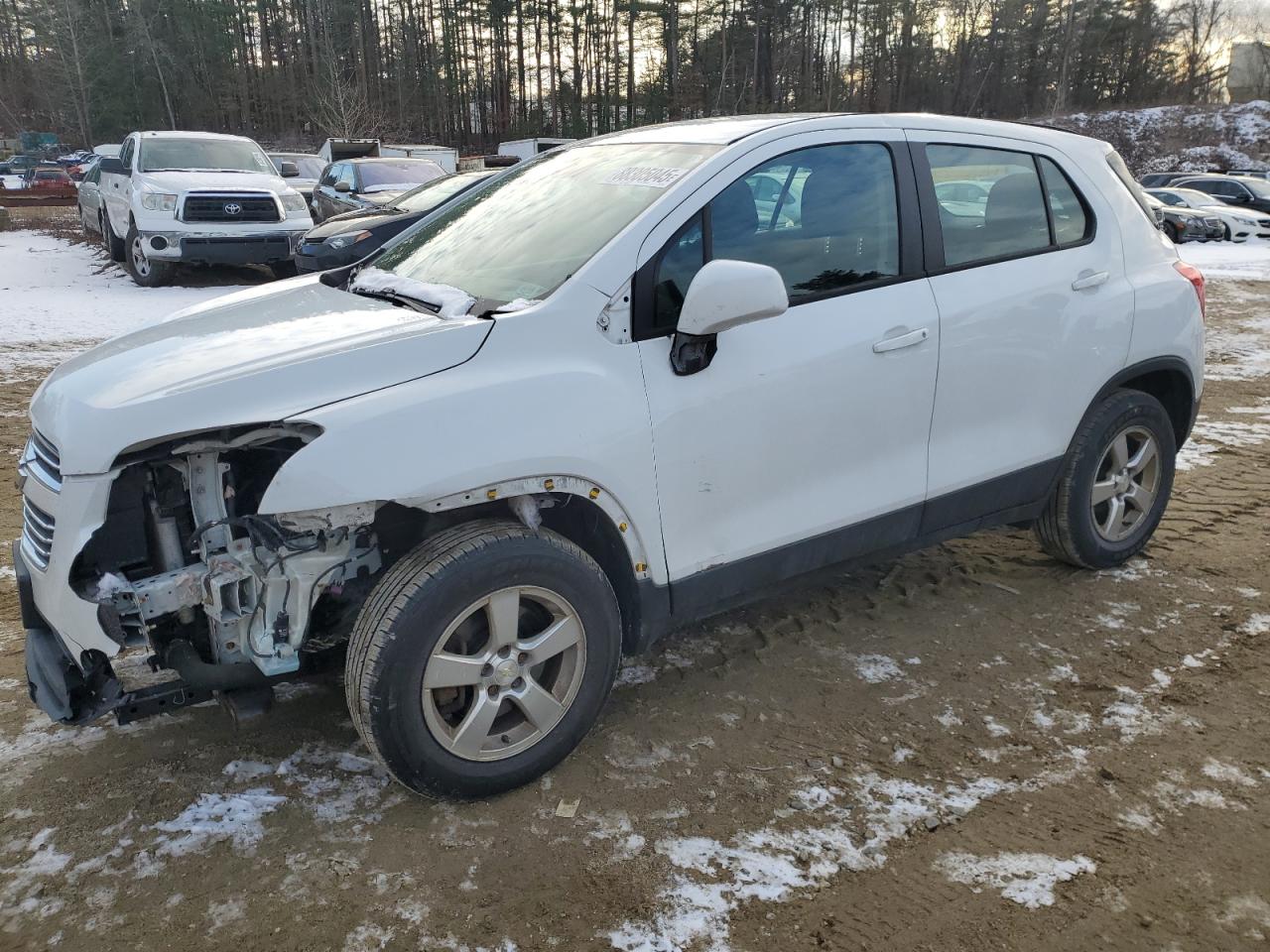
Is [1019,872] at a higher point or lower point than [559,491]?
lower

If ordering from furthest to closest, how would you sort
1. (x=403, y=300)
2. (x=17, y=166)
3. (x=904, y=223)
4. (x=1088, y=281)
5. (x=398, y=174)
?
(x=17, y=166), (x=398, y=174), (x=1088, y=281), (x=904, y=223), (x=403, y=300)

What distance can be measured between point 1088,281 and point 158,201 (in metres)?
11.4

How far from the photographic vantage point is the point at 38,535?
2539mm

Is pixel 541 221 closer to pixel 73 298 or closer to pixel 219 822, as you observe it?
pixel 219 822

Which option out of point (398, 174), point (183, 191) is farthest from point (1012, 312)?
point (398, 174)

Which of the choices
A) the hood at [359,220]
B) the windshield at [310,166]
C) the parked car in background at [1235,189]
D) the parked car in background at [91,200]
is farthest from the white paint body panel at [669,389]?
the parked car in background at [1235,189]

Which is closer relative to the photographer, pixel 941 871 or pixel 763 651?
pixel 941 871

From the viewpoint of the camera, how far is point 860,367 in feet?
10.3

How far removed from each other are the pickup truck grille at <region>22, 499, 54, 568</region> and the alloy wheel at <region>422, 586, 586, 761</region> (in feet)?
3.43

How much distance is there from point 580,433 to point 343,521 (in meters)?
0.68

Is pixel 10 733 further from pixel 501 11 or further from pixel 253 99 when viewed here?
pixel 253 99

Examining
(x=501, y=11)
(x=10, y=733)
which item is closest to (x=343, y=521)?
(x=10, y=733)

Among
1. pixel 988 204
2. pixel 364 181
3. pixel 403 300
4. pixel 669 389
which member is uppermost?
pixel 364 181

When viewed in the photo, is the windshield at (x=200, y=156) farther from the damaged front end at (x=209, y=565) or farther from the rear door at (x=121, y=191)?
the damaged front end at (x=209, y=565)
